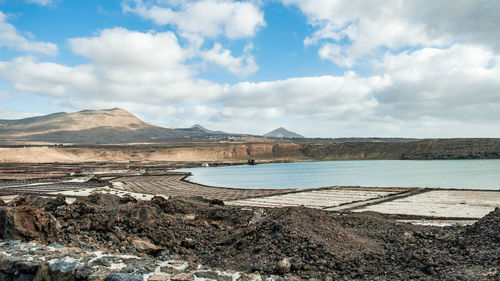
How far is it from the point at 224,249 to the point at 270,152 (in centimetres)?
13313

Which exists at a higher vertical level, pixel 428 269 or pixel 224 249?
pixel 428 269

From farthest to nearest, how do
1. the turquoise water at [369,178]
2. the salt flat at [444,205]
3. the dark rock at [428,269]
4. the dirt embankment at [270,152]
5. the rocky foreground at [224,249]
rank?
1. the dirt embankment at [270,152]
2. the turquoise water at [369,178]
3. the salt flat at [444,205]
4. the dark rock at [428,269]
5. the rocky foreground at [224,249]

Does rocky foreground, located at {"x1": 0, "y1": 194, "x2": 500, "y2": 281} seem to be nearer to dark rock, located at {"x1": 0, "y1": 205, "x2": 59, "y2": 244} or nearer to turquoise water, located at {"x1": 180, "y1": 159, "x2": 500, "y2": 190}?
dark rock, located at {"x1": 0, "y1": 205, "x2": 59, "y2": 244}

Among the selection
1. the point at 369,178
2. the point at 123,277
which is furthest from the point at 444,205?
the point at 369,178

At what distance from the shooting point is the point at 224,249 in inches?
376

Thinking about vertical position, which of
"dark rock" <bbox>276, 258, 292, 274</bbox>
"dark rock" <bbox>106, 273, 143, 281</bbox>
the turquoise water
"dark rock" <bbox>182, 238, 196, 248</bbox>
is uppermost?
"dark rock" <bbox>106, 273, 143, 281</bbox>

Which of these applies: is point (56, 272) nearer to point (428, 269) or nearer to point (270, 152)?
point (428, 269)

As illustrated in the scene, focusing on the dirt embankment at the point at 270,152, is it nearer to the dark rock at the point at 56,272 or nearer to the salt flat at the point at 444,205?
the salt flat at the point at 444,205

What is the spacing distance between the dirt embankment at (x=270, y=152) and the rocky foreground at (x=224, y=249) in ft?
332

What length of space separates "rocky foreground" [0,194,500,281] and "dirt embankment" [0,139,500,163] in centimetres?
10130

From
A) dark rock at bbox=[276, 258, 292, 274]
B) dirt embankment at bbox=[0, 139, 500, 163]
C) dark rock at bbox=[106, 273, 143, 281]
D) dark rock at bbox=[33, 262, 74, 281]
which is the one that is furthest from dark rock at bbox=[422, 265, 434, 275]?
dirt embankment at bbox=[0, 139, 500, 163]

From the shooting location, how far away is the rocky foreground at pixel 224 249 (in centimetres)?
663

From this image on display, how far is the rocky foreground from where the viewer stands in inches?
261

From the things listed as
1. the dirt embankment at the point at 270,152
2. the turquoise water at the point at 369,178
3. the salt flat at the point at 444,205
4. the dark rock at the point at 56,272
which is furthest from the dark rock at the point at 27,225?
the dirt embankment at the point at 270,152
